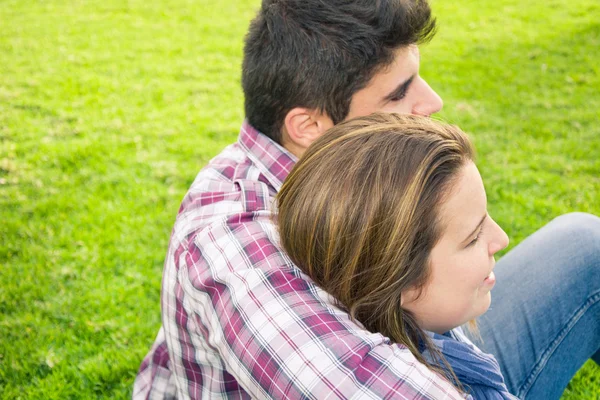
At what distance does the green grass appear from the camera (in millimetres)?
3367

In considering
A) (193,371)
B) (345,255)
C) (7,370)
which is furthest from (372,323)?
(7,370)

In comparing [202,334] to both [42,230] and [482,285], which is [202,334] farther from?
[42,230]

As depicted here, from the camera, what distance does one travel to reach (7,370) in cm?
303

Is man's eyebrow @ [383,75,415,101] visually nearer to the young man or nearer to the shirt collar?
the young man

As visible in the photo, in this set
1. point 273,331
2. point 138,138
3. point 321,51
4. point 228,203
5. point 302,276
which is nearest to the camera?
point 273,331

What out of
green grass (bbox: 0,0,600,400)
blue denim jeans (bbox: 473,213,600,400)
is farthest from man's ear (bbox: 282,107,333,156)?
green grass (bbox: 0,0,600,400)

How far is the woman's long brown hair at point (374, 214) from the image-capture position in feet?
4.97

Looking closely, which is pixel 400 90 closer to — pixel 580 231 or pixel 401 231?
pixel 580 231

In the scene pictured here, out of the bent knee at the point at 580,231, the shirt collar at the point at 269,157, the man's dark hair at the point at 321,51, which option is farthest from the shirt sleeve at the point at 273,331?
the bent knee at the point at 580,231

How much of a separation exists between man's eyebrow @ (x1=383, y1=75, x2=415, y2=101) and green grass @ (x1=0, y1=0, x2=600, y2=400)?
1705 millimetres

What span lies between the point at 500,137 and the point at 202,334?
183 inches

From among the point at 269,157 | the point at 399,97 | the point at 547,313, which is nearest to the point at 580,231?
the point at 547,313

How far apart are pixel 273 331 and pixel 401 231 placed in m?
0.41

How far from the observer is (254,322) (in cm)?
144
